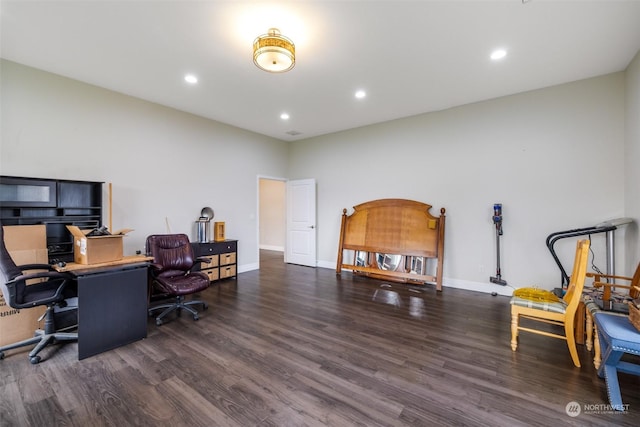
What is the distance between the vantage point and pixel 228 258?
5.27 metres

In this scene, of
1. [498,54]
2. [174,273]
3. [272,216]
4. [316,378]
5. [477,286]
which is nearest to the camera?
[316,378]

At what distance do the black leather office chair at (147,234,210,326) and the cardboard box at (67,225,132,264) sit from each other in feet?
1.44

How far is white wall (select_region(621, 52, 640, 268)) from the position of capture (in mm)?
3119

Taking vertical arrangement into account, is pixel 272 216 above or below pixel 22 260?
above

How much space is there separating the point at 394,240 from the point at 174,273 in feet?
12.6

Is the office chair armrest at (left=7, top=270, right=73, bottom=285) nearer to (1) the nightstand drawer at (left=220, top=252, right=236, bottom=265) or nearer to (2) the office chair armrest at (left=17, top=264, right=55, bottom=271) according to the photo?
(2) the office chair armrest at (left=17, top=264, right=55, bottom=271)

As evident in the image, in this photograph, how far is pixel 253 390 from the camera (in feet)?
6.70

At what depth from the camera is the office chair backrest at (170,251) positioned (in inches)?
146

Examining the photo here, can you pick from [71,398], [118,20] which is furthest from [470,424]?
[118,20]

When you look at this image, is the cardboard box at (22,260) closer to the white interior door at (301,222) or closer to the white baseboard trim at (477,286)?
the white interior door at (301,222)

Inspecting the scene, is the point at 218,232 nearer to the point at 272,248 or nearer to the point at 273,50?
the point at 273,50

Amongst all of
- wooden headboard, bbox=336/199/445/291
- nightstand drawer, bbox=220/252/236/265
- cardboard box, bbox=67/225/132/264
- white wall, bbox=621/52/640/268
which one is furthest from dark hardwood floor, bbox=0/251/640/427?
nightstand drawer, bbox=220/252/236/265

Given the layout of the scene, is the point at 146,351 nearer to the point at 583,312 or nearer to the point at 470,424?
the point at 470,424

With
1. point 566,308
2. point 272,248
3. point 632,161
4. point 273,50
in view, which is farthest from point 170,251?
point 632,161
